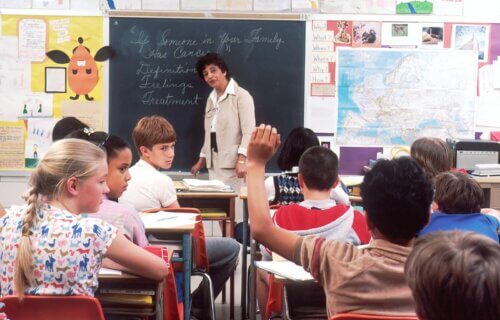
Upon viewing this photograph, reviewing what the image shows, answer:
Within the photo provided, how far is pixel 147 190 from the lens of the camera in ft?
12.2

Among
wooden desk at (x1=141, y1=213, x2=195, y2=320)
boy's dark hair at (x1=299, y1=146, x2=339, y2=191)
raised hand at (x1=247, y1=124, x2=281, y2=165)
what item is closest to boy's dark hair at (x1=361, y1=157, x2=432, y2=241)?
raised hand at (x1=247, y1=124, x2=281, y2=165)

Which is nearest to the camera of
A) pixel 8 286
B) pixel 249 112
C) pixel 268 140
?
pixel 268 140

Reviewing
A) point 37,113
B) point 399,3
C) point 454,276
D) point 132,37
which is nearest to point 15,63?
point 37,113

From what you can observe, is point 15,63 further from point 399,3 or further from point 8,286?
point 8,286

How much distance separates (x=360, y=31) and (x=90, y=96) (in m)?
2.38

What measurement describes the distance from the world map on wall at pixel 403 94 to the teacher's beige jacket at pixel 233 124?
33.6 inches

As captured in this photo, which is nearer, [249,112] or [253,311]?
[253,311]

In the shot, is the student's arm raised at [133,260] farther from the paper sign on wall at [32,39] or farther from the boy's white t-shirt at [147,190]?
the paper sign on wall at [32,39]

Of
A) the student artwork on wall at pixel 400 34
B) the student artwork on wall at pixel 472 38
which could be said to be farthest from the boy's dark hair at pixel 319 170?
the student artwork on wall at pixel 472 38

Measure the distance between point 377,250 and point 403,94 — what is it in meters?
4.46

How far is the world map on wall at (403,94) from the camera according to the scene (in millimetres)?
6043

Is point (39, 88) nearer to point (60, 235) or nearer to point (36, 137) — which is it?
point (36, 137)

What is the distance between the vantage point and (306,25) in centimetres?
597

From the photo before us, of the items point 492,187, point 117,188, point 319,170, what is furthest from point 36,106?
point 492,187
